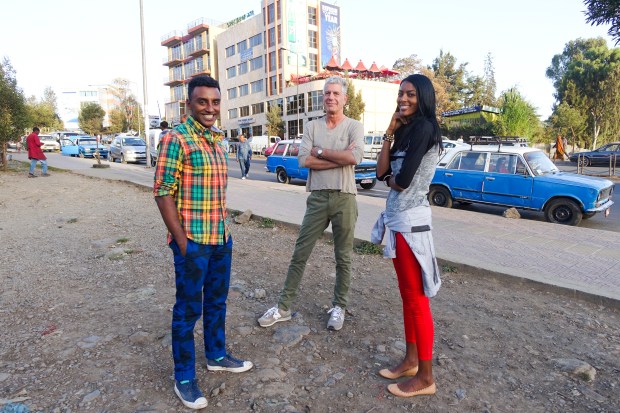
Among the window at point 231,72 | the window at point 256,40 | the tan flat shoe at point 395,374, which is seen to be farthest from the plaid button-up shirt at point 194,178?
the window at point 231,72

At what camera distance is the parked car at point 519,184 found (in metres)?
8.52

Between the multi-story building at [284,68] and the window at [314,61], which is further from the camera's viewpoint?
the window at [314,61]

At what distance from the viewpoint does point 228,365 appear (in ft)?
9.47

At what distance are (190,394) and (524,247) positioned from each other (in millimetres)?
5399

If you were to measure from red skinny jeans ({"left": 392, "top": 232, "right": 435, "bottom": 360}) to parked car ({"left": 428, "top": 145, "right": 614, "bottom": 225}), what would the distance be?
7.40m

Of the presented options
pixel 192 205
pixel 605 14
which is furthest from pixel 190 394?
pixel 605 14

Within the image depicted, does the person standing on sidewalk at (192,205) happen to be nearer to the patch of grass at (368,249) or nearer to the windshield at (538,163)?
the patch of grass at (368,249)

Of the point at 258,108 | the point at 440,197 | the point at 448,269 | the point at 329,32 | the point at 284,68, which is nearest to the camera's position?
the point at 448,269

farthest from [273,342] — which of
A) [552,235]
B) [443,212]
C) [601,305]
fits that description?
[443,212]

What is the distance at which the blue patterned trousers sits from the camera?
2502 mm

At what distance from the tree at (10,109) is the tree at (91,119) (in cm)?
5781

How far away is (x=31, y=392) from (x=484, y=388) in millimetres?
2846

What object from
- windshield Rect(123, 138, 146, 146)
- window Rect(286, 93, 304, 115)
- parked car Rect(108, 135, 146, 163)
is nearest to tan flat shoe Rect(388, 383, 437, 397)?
parked car Rect(108, 135, 146, 163)

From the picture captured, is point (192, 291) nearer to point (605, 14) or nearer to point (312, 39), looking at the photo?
point (605, 14)
